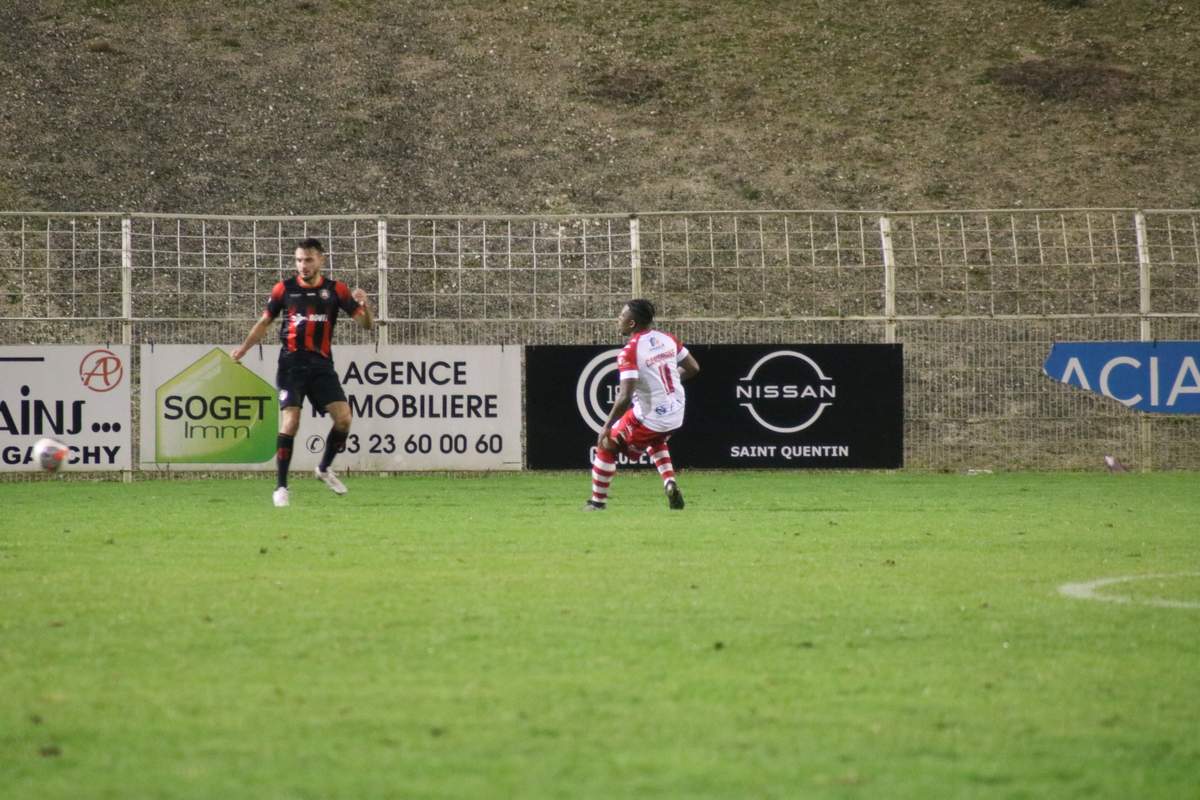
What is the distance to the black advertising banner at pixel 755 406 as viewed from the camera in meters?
19.8

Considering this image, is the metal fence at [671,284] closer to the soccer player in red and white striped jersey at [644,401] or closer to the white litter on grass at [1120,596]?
the soccer player in red and white striped jersey at [644,401]

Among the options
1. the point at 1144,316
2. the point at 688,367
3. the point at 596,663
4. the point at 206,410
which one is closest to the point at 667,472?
the point at 688,367

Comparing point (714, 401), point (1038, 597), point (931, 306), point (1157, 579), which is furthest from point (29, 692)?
point (931, 306)

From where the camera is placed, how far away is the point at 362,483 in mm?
18750

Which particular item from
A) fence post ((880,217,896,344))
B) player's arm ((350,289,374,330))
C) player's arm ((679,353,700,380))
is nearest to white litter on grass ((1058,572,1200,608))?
player's arm ((679,353,700,380))

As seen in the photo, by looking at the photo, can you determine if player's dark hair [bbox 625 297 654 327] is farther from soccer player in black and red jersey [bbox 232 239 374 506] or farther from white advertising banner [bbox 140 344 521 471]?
white advertising banner [bbox 140 344 521 471]

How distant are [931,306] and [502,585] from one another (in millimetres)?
25607

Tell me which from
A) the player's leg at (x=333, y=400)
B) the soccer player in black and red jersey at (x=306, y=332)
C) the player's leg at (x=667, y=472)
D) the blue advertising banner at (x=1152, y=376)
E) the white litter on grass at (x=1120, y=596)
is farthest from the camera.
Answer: the blue advertising banner at (x=1152, y=376)

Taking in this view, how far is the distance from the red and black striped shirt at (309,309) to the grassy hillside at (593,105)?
66.8ft

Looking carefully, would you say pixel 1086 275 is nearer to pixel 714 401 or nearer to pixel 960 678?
pixel 714 401

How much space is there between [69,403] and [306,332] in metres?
5.44

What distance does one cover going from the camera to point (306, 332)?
14953 mm

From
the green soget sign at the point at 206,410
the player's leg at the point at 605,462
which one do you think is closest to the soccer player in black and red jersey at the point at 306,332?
the player's leg at the point at 605,462

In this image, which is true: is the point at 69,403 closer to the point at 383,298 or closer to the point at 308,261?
the point at 383,298
